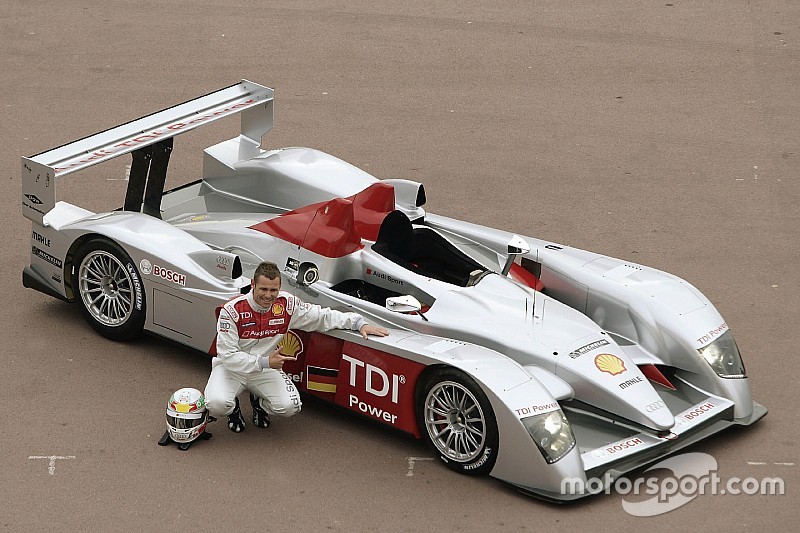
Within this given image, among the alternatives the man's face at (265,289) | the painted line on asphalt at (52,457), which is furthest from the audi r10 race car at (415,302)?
the painted line on asphalt at (52,457)

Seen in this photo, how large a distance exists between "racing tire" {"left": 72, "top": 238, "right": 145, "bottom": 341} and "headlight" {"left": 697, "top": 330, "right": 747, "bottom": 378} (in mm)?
4261

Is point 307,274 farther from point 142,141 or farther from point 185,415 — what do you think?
point 142,141

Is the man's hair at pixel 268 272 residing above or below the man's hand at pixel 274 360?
above

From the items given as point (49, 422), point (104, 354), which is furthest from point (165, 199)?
point (49, 422)

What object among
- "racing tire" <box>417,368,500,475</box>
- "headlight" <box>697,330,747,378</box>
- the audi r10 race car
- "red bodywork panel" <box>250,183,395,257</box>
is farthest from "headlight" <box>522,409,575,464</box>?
"red bodywork panel" <box>250,183,395,257</box>

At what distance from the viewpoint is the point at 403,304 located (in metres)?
9.25

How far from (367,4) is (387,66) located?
2274 mm

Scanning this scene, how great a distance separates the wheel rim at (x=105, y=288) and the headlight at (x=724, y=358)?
4.37 meters

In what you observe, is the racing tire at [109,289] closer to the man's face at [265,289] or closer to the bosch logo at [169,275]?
the bosch logo at [169,275]

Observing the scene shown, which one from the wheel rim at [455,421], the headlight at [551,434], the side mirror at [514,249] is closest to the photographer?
the headlight at [551,434]

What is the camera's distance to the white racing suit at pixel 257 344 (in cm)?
906

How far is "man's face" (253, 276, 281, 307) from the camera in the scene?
29.2 ft

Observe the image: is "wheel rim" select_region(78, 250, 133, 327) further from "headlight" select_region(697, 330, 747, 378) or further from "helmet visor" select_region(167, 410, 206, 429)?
"headlight" select_region(697, 330, 747, 378)

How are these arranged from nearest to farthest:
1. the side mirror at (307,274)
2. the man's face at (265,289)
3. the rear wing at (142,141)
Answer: the man's face at (265,289)
the side mirror at (307,274)
the rear wing at (142,141)
